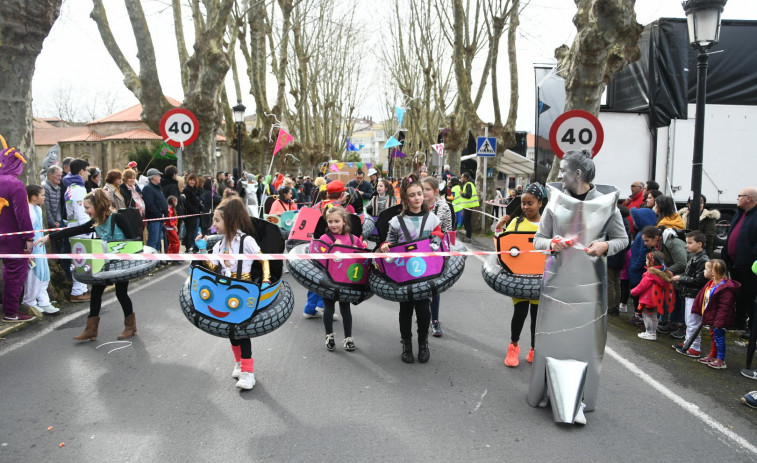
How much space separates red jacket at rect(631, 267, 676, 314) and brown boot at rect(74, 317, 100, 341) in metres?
6.20

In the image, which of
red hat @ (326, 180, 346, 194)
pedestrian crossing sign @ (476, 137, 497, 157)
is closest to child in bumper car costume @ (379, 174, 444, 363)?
red hat @ (326, 180, 346, 194)

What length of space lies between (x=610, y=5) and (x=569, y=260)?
687 cm

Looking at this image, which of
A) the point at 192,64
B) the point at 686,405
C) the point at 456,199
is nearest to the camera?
the point at 686,405

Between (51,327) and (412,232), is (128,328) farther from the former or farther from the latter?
(412,232)

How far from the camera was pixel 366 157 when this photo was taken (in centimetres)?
16525

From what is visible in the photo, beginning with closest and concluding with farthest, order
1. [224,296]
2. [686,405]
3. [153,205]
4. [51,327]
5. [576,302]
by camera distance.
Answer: [576,302]
[224,296]
[686,405]
[51,327]
[153,205]

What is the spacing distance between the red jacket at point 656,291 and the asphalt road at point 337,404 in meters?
0.48

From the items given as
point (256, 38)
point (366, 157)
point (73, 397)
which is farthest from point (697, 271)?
point (366, 157)

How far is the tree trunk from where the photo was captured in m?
7.04

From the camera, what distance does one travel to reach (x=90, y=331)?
584 cm

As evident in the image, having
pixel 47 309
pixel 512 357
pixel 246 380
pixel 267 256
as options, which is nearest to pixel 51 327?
pixel 47 309

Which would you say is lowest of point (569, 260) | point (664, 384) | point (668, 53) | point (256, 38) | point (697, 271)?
point (664, 384)

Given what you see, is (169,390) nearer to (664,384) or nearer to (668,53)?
(664,384)

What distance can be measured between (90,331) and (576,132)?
6.94 m
